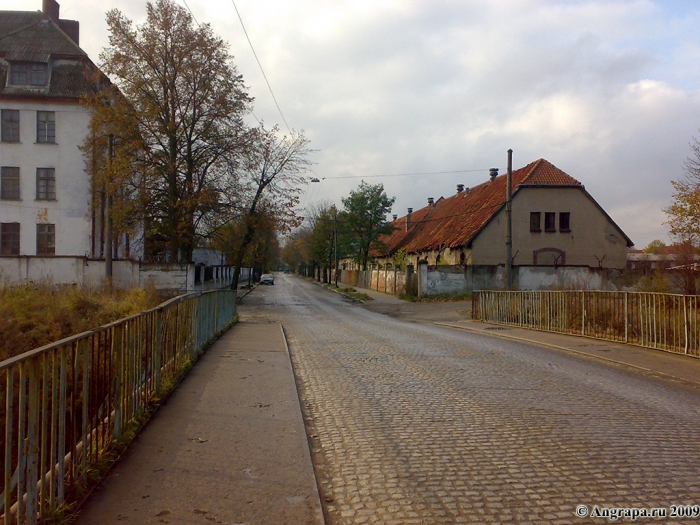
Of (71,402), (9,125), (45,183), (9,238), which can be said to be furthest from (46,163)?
(71,402)

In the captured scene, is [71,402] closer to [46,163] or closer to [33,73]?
[46,163]

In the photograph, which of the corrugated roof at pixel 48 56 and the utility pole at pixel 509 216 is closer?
the utility pole at pixel 509 216

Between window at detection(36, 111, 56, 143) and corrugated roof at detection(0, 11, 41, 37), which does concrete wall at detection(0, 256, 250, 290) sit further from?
corrugated roof at detection(0, 11, 41, 37)

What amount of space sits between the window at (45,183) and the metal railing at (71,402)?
30953 millimetres

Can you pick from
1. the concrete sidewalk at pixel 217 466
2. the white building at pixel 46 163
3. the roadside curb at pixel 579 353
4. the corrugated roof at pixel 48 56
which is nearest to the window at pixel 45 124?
the white building at pixel 46 163

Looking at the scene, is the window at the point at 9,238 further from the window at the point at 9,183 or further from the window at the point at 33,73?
the window at the point at 33,73

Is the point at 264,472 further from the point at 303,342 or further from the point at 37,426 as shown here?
the point at 303,342

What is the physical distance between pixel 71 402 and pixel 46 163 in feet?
114

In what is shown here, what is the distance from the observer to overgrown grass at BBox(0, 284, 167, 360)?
12578mm

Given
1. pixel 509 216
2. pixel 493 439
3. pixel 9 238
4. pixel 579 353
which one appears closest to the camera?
pixel 493 439

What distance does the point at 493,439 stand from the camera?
6.01 meters

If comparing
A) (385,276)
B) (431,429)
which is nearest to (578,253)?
(385,276)

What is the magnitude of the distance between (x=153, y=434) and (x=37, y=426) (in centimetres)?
253

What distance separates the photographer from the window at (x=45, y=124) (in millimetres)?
34562
